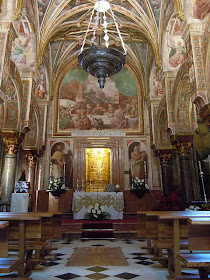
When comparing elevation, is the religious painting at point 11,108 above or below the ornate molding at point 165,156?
above

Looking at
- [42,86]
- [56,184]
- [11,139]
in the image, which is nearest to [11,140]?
[11,139]

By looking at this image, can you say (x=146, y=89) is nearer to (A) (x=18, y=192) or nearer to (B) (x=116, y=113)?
(B) (x=116, y=113)

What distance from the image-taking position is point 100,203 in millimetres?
9852

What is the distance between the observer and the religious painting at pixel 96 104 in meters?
13.8

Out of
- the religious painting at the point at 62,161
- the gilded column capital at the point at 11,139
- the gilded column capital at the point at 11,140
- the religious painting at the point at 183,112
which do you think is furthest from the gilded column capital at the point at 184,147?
the gilded column capital at the point at 11,140

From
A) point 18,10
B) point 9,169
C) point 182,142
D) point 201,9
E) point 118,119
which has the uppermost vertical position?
point 18,10

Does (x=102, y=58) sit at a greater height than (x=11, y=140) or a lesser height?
greater

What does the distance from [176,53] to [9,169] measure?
7777 mm

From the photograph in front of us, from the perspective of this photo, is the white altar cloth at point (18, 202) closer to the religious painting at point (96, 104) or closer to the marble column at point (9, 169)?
the marble column at point (9, 169)

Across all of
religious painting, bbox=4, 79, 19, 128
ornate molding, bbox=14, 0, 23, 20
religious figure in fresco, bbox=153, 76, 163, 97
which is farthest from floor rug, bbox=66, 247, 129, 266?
religious figure in fresco, bbox=153, 76, 163, 97

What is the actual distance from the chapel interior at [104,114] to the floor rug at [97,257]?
87.5 inches

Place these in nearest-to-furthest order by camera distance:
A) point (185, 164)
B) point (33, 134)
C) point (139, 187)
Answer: point (185, 164) < point (139, 187) < point (33, 134)

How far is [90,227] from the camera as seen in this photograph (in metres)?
8.25

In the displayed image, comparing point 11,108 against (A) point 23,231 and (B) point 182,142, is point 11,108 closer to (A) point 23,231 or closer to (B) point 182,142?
(B) point 182,142
